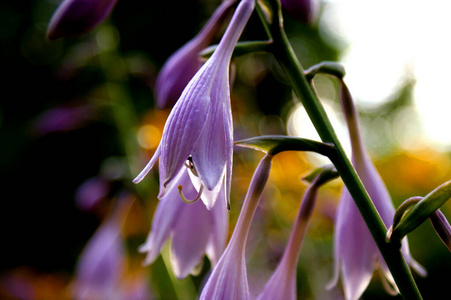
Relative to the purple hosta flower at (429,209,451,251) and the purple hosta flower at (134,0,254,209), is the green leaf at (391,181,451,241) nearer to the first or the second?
the purple hosta flower at (429,209,451,251)

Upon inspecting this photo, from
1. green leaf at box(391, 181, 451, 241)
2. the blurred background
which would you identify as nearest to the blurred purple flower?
the blurred background

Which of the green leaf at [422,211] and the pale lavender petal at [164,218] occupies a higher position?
the green leaf at [422,211]

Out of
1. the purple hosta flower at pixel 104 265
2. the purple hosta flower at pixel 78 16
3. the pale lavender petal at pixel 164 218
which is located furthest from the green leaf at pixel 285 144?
the purple hosta flower at pixel 104 265

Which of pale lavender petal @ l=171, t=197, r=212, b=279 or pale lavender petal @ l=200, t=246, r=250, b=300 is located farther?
pale lavender petal @ l=171, t=197, r=212, b=279

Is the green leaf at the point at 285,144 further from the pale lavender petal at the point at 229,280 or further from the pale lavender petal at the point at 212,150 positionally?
the pale lavender petal at the point at 229,280

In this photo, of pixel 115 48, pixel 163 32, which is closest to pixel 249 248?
pixel 115 48

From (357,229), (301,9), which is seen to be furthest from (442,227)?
(301,9)

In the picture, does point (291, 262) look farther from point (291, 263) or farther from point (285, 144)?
point (285, 144)
